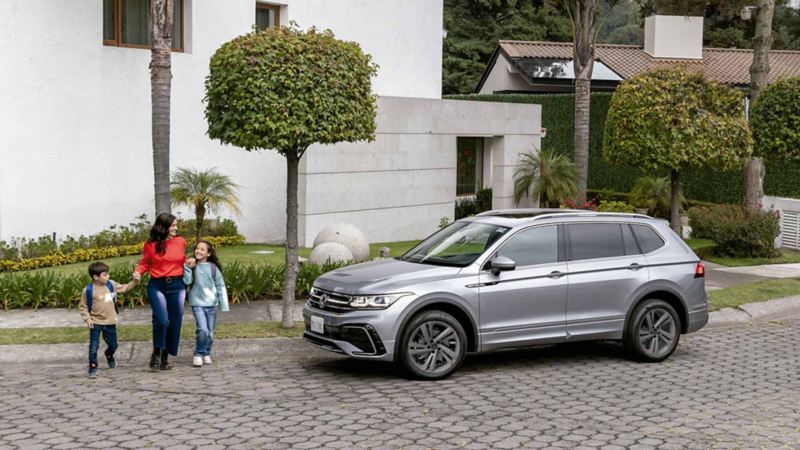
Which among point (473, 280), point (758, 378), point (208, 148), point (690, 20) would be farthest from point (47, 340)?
point (690, 20)

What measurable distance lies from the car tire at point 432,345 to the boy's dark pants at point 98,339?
298cm

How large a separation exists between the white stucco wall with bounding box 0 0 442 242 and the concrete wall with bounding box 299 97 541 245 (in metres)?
1.52

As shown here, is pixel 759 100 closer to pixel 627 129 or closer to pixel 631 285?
pixel 627 129

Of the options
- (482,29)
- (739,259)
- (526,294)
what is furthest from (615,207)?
(482,29)

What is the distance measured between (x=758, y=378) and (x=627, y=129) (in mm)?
8613

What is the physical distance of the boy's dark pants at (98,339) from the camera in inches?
377

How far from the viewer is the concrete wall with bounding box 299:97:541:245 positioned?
20.1 m

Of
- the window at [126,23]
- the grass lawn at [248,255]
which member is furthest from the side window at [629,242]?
the window at [126,23]

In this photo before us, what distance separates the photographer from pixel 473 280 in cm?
980

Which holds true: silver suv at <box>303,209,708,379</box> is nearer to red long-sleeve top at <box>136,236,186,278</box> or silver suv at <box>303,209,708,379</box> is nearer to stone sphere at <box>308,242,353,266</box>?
red long-sleeve top at <box>136,236,186,278</box>

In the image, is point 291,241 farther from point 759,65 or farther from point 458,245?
point 759,65

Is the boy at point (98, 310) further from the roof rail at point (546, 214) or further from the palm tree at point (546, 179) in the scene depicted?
the palm tree at point (546, 179)

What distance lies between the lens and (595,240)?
10672 mm

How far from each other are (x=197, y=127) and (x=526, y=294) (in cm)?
1109
